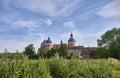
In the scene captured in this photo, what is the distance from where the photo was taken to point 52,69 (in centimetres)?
1795

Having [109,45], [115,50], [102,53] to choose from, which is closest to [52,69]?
[115,50]

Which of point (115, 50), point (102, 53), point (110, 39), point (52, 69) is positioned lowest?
point (52, 69)

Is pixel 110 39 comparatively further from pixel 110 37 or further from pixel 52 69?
pixel 52 69

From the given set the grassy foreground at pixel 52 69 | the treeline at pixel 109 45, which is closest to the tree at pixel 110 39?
the treeline at pixel 109 45

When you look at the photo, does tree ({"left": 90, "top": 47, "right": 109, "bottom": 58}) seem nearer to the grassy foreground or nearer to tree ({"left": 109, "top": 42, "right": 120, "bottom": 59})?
tree ({"left": 109, "top": 42, "right": 120, "bottom": 59})

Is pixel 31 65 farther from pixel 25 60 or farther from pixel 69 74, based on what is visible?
pixel 69 74

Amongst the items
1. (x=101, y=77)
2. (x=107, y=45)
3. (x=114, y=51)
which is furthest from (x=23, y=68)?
(x=107, y=45)

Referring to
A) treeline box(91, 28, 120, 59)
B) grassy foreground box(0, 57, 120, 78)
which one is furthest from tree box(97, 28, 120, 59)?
grassy foreground box(0, 57, 120, 78)

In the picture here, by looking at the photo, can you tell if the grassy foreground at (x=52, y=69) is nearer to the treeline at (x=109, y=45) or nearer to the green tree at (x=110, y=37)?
the treeline at (x=109, y=45)

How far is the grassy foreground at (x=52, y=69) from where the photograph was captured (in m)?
12.9

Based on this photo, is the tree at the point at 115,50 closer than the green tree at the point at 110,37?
Yes

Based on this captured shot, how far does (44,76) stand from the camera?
49.1 ft

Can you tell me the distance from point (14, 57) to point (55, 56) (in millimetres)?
6269

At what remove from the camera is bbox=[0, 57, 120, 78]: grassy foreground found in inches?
507
